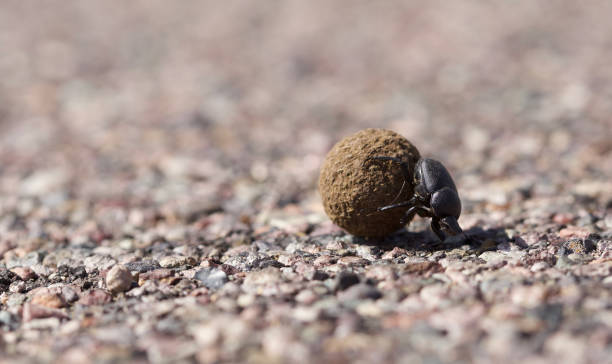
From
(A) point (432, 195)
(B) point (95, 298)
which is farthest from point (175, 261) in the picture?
(A) point (432, 195)

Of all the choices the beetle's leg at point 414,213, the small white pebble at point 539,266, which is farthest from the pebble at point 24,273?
the small white pebble at point 539,266

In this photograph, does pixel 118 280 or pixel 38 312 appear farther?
pixel 118 280

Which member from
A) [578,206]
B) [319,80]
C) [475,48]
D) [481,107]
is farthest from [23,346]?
[475,48]

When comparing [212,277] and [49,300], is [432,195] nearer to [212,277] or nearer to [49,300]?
[212,277]

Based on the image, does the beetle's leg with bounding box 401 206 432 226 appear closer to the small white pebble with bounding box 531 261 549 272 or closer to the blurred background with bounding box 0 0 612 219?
the small white pebble with bounding box 531 261 549 272

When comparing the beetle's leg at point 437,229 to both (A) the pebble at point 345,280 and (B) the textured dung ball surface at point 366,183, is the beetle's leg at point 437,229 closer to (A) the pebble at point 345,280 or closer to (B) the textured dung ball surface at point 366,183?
(B) the textured dung ball surface at point 366,183
